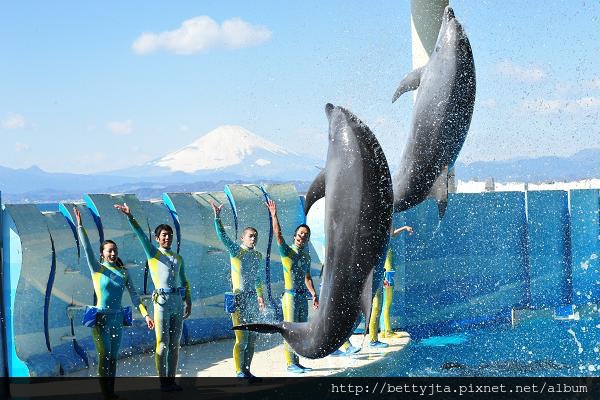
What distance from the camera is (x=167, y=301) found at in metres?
8.76

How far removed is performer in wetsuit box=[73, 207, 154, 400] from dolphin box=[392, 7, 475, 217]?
10.5ft

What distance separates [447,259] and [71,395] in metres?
7.05

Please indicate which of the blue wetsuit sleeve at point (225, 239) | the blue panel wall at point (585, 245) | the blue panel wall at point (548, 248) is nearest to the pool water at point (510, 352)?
the blue panel wall at point (585, 245)

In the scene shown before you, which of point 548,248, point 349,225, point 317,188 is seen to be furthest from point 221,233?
point 548,248

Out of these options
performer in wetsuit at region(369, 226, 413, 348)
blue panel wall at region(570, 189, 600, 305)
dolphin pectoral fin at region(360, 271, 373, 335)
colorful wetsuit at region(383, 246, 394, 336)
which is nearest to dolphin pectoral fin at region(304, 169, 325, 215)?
dolphin pectoral fin at region(360, 271, 373, 335)

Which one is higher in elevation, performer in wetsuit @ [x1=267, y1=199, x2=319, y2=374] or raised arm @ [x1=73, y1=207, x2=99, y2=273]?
raised arm @ [x1=73, y1=207, x2=99, y2=273]

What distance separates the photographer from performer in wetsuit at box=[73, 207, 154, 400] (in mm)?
8391

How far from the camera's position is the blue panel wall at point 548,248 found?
1486 cm

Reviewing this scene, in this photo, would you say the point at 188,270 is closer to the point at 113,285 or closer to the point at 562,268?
the point at 113,285

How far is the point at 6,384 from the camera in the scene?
8.40 metres

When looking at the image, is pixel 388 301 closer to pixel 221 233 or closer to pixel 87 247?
pixel 221 233

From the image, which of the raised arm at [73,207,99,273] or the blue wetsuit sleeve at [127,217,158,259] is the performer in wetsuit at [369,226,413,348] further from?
the raised arm at [73,207,99,273]

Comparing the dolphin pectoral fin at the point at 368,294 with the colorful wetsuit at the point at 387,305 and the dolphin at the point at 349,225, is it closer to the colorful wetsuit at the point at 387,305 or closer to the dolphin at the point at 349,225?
the dolphin at the point at 349,225

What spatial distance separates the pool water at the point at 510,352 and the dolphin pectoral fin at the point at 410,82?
13.0ft
